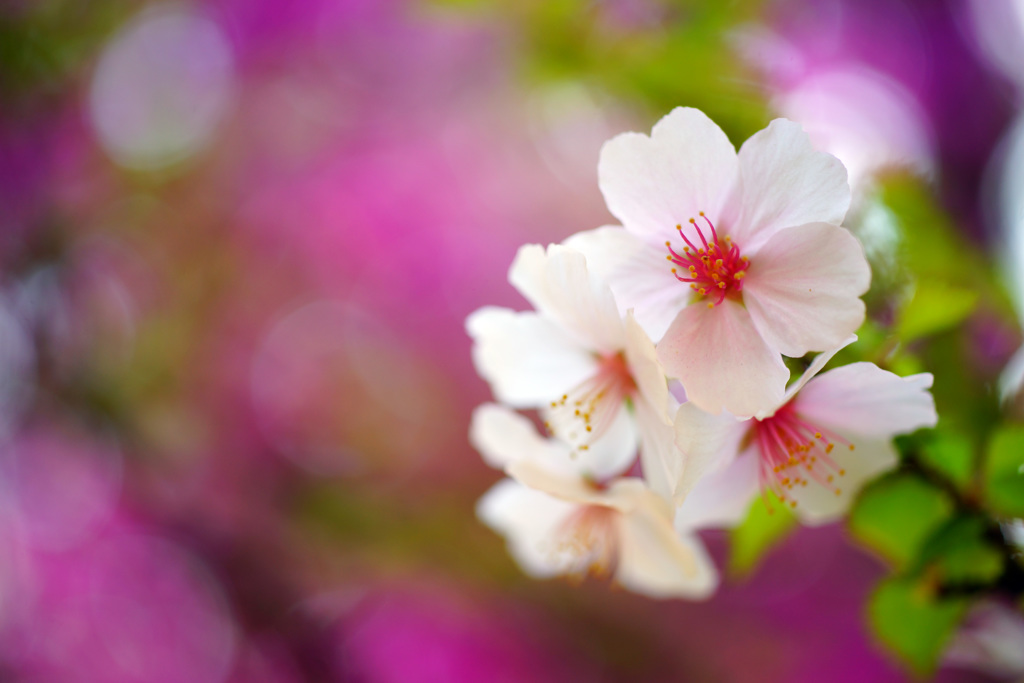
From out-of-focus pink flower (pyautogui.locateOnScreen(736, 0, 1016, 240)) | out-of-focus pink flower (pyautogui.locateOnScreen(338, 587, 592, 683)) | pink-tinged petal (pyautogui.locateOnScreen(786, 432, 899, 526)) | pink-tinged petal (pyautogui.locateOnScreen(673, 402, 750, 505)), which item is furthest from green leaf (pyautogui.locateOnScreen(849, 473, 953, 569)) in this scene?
out-of-focus pink flower (pyautogui.locateOnScreen(736, 0, 1016, 240))

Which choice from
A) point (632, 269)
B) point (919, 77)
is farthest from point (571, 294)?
point (919, 77)

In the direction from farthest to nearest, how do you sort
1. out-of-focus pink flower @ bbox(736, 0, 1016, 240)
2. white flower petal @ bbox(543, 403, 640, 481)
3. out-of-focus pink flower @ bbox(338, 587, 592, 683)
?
1. out-of-focus pink flower @ bbox(736, 0, 1016, 240)
2. out-of-focus pink flower @ bbox(338, 587, 592, 683)
3. white flower petal @ bbox(543, 403, 640, 481)

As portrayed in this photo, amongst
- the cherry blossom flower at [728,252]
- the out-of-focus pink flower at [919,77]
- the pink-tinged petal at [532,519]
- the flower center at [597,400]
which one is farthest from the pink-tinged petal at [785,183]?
the out-of-focus pink flower at [919,77]

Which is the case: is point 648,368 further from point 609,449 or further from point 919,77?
point 919,77

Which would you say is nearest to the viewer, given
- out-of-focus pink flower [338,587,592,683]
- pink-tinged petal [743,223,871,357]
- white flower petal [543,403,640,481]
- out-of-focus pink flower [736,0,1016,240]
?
pink-tinged petal [743,223,871,357]

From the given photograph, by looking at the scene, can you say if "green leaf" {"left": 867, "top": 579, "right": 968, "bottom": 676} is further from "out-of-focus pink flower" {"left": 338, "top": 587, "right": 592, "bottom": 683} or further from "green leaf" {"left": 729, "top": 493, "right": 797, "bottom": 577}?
"out-of-focus pink flower" {"left": 338, "top": 587, "right": 592, "bottom": 683}
